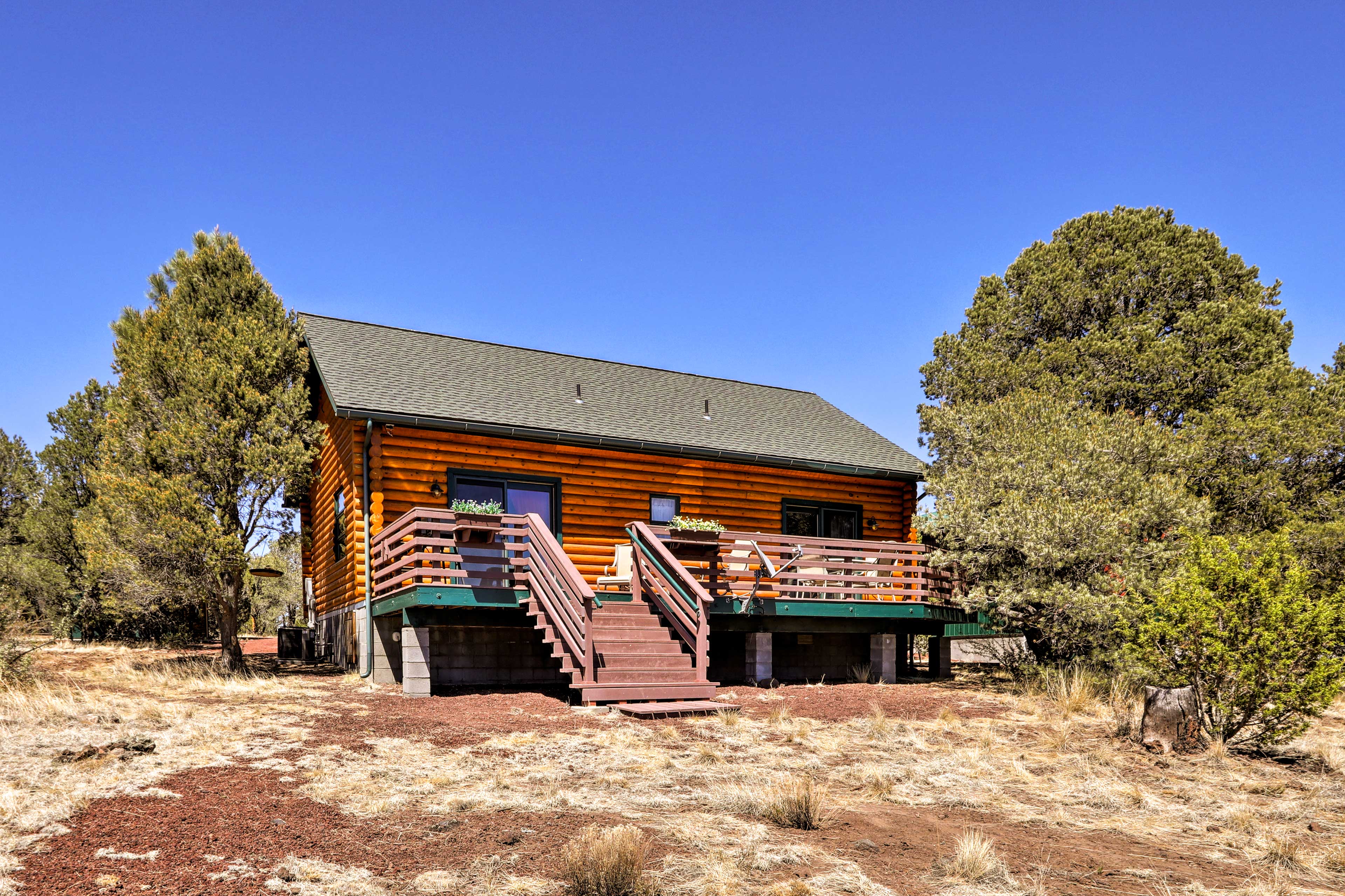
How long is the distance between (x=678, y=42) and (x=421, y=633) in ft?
40.0

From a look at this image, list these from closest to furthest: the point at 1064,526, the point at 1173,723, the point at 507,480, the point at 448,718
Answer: the point at 1173,723
the point at 448,718
the point at 1064,526
the point at 507,480

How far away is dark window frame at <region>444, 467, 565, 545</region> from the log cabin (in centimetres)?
3

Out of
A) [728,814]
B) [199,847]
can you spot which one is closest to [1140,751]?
[728,814]

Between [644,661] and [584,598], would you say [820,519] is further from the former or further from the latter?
[584,598]

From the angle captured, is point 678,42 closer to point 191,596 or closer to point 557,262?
point 557,262

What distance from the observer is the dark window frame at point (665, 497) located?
57.4 feet

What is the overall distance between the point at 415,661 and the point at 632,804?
294 inches

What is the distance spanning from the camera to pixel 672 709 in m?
11.2

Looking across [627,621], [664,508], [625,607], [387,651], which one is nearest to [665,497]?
[664,508]

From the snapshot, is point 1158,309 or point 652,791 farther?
point 1158,309

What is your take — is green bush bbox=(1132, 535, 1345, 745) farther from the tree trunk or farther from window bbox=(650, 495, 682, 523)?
A: the tree trunk

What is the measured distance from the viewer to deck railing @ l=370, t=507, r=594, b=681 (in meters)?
12.0

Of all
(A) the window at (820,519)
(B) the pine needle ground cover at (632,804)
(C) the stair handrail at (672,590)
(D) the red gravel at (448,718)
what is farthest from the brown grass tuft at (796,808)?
(A) the window at (820,519)

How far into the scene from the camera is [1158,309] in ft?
81.1
